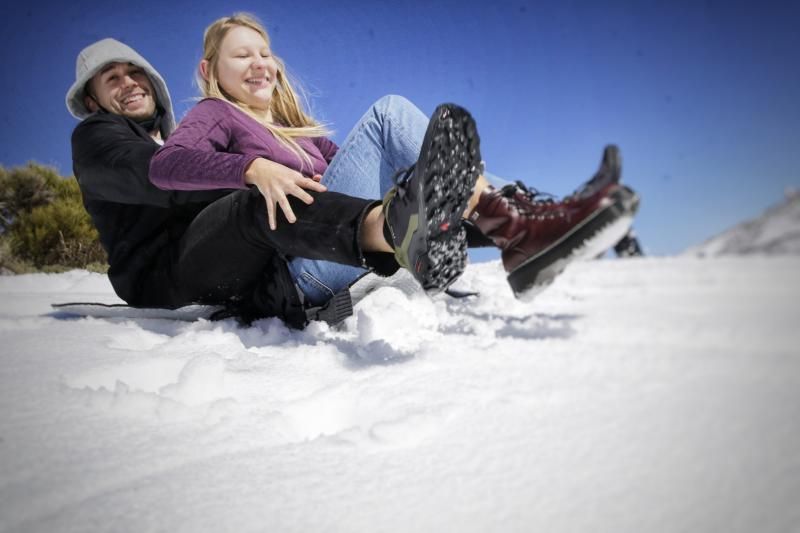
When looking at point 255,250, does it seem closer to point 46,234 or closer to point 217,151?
point 217,151

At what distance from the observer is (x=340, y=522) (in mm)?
323

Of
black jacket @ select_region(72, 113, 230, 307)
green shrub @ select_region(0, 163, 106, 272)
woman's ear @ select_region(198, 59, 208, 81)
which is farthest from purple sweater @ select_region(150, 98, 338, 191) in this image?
green shrub @ select_region(0, 163, 106, 272)

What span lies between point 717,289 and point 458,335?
0.40 meters

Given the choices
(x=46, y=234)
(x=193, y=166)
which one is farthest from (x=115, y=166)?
(x=46, y=234)

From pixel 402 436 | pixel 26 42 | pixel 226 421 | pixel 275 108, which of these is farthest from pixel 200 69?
pixel 402 436

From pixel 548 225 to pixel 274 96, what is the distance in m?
1.08

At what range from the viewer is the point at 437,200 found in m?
0.59

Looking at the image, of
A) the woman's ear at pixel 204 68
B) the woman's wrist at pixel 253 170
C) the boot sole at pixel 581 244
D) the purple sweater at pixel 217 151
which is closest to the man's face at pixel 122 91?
the woman's ear at pixel 204 68

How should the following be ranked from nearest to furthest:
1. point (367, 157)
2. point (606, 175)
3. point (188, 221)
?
point (606, 175) → point (367, 157) → point (188, 221)

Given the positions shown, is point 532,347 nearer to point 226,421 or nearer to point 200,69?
point 226,421

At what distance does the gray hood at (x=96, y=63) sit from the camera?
114 centimetres

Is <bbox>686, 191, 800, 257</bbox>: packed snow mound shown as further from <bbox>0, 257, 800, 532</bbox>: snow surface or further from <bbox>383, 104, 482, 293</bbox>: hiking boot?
<bbox>383, 104, 482, 293</bbox>: hiking boot

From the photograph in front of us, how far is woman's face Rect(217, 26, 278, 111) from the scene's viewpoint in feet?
3.99

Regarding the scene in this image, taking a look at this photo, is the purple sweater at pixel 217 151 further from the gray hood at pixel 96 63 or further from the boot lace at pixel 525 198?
the boot lace at pixel 525 198
